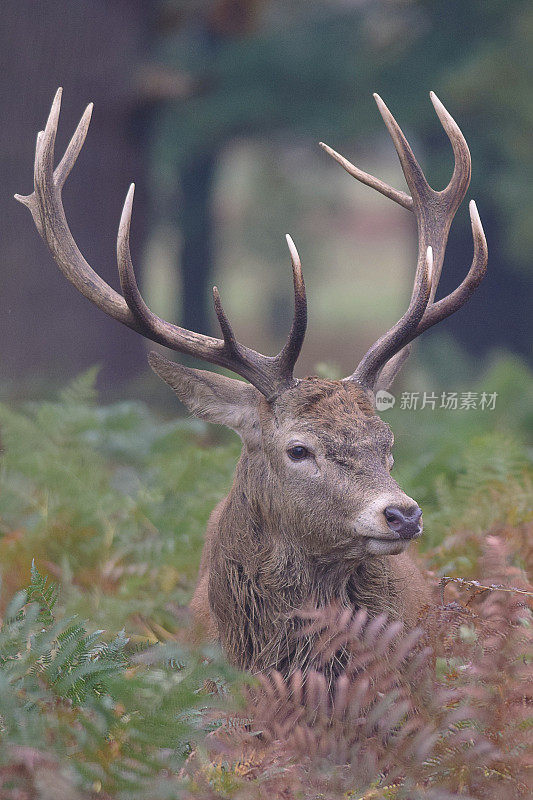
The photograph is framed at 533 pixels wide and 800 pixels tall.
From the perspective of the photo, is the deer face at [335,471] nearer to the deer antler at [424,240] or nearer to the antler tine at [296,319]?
the antler tine at [296,319]

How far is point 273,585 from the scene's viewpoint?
333cm

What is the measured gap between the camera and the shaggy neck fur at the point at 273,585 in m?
3.31

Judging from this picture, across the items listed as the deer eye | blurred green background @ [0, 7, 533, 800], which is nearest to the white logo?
blurred green background @ [0, 7, 533, 800]

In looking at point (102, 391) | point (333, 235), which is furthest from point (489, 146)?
point (333, 235)

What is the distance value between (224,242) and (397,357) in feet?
56.5

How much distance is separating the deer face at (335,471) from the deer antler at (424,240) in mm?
212

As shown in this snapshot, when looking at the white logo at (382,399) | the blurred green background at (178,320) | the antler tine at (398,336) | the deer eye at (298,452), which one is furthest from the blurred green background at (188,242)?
the deer eye at (298,452)

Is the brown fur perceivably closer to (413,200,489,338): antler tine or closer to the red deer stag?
the red deer stag

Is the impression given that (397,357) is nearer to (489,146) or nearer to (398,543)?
(398,543)

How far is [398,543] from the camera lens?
3.02m

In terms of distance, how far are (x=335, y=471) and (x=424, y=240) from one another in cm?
135

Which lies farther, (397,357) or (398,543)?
(397,357)

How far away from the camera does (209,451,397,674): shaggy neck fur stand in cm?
331

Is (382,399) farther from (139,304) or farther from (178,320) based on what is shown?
(178,320)
